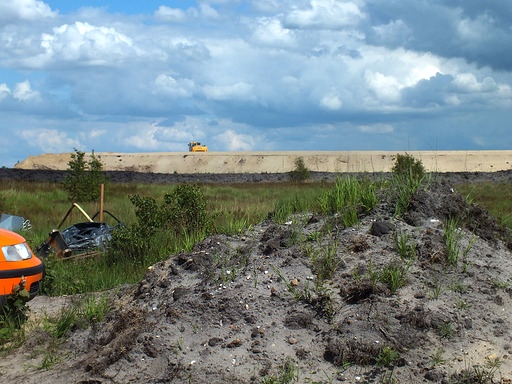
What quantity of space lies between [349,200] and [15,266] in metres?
3.89

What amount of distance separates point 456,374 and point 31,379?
370 cm

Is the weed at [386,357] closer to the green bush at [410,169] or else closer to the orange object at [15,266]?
the green bush at [410,169]

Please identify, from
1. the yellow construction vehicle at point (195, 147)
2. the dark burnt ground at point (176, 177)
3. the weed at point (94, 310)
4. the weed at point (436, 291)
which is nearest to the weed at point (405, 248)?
the weed at point (436, 291)

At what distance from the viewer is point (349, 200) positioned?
8891 mm

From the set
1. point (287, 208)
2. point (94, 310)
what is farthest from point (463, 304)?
point (94, 310)

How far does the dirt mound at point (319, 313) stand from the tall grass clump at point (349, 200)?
161mm

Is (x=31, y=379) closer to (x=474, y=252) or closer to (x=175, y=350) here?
(x=175, y=350)

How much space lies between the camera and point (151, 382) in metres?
6.19

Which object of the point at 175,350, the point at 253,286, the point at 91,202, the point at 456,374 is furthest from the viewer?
the point at 91,202

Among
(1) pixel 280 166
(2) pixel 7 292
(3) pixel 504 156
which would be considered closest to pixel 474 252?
(2) pixel 7 292

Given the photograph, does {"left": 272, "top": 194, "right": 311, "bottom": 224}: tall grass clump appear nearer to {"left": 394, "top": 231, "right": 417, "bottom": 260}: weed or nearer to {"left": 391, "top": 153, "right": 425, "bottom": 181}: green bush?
{"left": 391, "top": 153, "right": 425, "bottom": 181}: green bush

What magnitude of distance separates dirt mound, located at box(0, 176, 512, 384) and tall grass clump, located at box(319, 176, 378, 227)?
0.53 feet

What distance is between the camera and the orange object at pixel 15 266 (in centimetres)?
748

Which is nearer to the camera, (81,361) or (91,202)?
(81,361)
